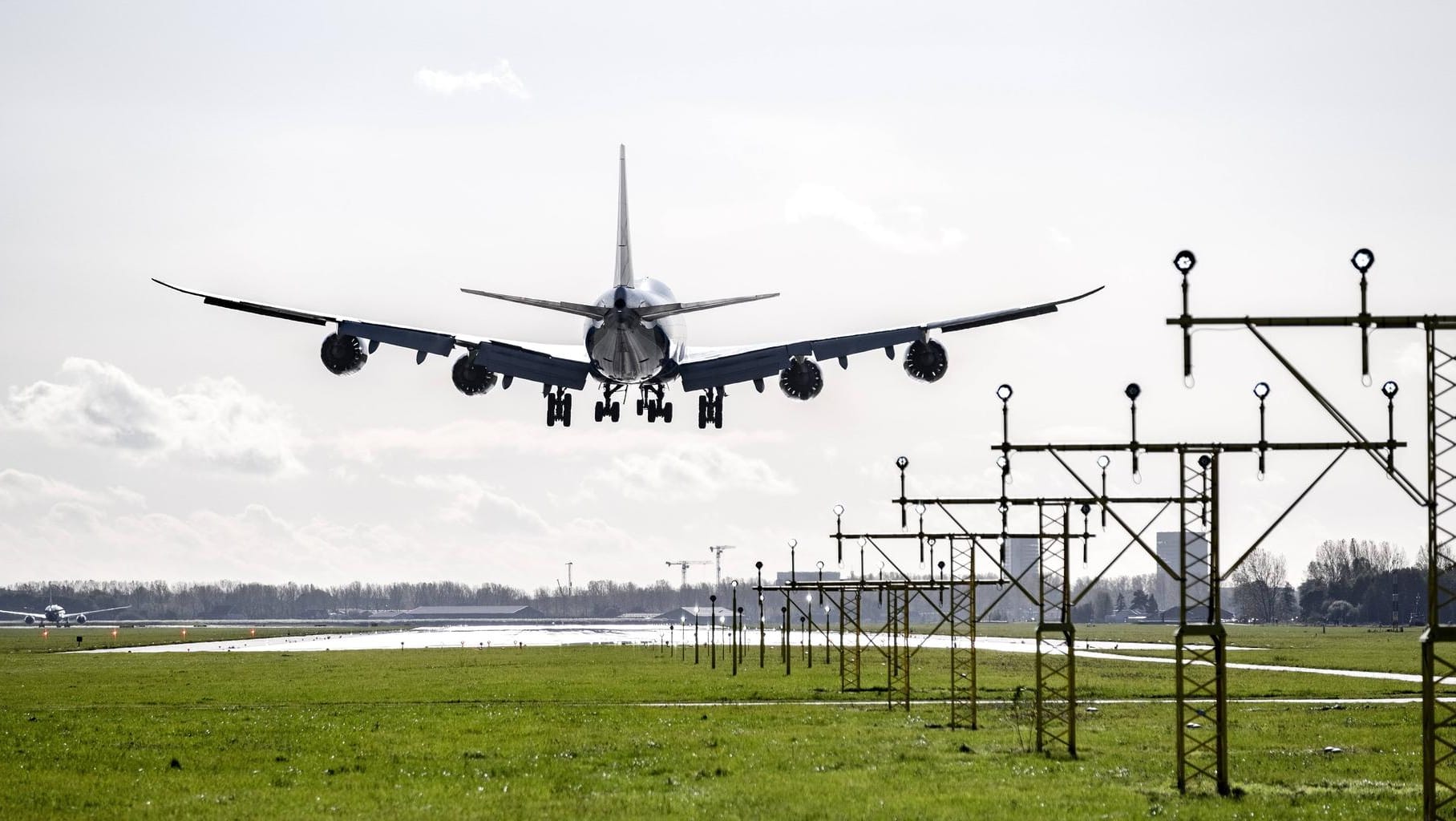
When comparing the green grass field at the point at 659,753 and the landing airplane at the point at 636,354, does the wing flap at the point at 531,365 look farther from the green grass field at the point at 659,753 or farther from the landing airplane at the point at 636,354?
the green grass field at the point at 659,753

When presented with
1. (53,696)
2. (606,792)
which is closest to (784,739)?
(606,792)

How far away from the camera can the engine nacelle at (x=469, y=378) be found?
2424 inches

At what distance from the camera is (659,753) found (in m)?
39.4

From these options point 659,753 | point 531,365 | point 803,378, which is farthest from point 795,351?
point 659,753

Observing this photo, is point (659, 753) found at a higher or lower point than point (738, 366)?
lower

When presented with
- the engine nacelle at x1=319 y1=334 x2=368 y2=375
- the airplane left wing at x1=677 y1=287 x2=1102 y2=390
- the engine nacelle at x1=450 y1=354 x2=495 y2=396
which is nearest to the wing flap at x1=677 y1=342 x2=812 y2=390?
the airplane left wing at x1=677 y1=287 x2=1102 y2=390

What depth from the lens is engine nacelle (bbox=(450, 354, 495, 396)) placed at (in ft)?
202

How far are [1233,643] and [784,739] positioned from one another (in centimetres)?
11011

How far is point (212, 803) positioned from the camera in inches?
1214

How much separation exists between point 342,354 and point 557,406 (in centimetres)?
990

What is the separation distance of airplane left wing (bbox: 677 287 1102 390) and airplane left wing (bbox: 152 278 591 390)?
15.9ft

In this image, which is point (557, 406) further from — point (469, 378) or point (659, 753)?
point (659, 753)

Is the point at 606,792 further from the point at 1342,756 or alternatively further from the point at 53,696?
the point at 53,696

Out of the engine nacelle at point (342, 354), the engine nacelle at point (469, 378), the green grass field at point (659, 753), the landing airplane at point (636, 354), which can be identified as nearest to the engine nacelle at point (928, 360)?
the landing airplane at point (636, 354)
